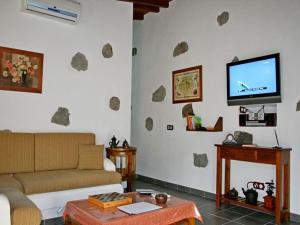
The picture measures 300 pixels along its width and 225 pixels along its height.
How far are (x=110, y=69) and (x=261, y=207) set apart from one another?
9.49 feet

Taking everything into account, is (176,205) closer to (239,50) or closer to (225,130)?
(225,130)

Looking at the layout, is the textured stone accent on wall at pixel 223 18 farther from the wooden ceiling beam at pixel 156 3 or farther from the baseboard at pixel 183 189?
Result: the baseboard at pixel 183 189

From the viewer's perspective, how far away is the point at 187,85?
14.5 ft

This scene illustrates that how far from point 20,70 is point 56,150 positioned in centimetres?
114

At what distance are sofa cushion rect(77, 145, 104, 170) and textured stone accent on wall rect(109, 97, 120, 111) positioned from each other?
979 mm

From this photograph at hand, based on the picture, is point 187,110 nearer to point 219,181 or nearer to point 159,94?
point 159,94

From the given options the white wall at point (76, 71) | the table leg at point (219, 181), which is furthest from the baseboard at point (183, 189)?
the white wall at point (76, 71)

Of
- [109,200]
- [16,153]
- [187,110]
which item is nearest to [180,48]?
[187,110]

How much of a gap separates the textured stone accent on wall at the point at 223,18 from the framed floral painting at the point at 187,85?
714 millimetres

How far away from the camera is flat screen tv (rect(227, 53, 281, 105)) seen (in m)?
3.20

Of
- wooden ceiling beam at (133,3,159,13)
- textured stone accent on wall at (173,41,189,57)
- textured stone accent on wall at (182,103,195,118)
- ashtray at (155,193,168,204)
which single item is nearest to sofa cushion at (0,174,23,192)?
ashtray at (155,193,168,204)

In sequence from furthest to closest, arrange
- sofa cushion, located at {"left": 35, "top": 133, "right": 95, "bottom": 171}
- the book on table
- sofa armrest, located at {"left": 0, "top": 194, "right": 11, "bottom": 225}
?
1. sofa cushion, located at {"left": 35, "top": 133, "right": 95, "bottom": 171}
2. the book on table
3. sofa armrest, located at {"left": 0, "top": 194, "right": 11, "bottom": 225}

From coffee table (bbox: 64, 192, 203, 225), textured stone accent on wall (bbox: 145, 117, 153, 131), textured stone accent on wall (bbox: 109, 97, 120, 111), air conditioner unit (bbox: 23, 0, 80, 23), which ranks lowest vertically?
coffee table (bbox: 64, 192, 203, 225)

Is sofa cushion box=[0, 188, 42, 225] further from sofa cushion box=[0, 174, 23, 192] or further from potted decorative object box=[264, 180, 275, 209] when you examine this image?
potted decorative object box=[264, 180, 275, 209]
